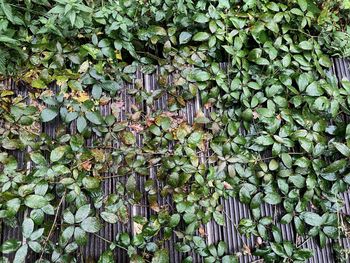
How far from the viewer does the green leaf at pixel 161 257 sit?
5.12 feet

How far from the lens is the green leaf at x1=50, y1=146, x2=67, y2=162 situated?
1675 mm

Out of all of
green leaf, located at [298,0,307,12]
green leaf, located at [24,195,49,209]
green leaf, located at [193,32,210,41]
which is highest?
green leaf, located at [298,0,307,12]

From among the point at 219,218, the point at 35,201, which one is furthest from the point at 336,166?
the point at 35,201

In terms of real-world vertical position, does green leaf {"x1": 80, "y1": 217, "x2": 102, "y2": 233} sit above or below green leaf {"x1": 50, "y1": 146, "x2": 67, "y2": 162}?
below

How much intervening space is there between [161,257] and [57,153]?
69cm

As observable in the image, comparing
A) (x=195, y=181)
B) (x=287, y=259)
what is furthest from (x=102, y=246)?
(x=287, y=259)

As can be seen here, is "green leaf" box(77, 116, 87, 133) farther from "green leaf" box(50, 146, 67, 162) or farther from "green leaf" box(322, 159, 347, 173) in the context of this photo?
"green leaf" box(322, 159, 347, 173)

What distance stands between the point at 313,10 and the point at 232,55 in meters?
0.60

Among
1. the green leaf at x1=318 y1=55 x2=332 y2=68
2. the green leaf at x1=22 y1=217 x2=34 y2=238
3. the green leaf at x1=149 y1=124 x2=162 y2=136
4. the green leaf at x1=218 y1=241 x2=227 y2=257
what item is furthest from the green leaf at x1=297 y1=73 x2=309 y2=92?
the green leaf at x1=22 y1=217 x2=34 y2=238

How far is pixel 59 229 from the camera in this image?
1.64 meters

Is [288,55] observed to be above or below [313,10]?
below

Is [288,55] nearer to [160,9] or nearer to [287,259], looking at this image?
[160,9]

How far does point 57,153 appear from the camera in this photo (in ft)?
5.54

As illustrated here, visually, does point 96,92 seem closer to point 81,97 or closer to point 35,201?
point 81,97
